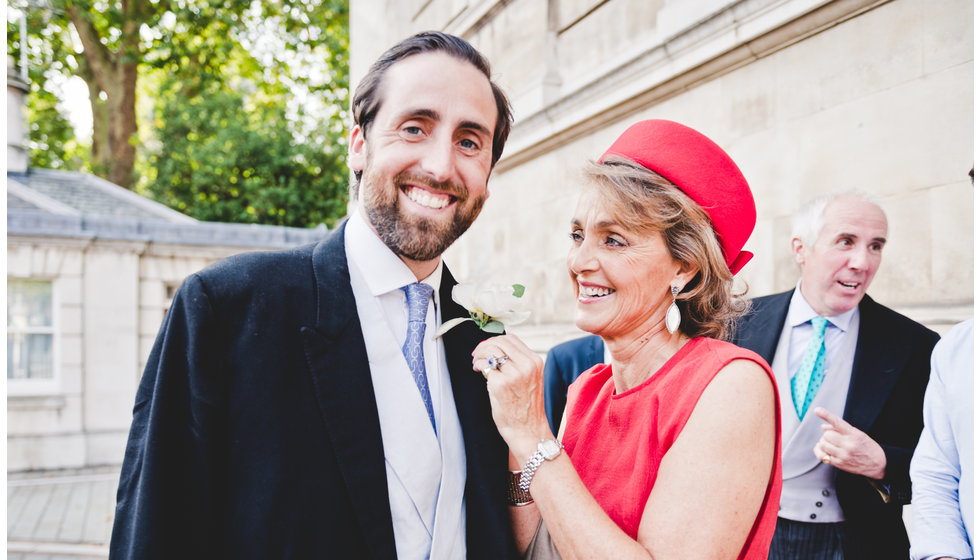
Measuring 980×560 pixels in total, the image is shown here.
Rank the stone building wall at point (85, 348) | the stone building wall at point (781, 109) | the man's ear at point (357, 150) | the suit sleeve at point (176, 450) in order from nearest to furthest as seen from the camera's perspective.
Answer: the suit sleeve at point (176, 450) < the man's ear at point (357, 150) < the stone building wall at point (781, 109) < the stone building wall at point (85, 348)

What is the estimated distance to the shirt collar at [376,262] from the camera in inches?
68.1

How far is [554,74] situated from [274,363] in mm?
5581

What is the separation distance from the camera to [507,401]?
169cm

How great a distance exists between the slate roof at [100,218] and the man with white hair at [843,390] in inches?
327

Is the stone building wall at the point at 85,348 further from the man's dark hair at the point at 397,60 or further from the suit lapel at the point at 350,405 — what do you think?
the suit lapel at the point at 350,405

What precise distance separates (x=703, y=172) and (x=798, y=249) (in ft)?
5.43

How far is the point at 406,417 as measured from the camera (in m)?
1.63

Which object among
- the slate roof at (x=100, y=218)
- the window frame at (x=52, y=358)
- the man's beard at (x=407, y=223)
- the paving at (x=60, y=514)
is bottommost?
the paving at (x=60, y=514)

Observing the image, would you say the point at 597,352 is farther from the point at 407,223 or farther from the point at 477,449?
the point at 407,223

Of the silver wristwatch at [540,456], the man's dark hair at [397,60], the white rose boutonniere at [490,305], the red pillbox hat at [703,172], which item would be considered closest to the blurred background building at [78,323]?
the man's dark hair at [397,60]

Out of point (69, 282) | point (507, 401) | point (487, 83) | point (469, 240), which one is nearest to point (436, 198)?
point (487, 83)

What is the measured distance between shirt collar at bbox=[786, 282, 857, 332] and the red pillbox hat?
4.53 feet

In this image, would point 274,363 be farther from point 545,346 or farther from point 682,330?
point 545,346

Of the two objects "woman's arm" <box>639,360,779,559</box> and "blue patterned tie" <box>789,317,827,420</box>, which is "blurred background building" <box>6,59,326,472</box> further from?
"woman's arm" <box>639,360,779,559</box>
